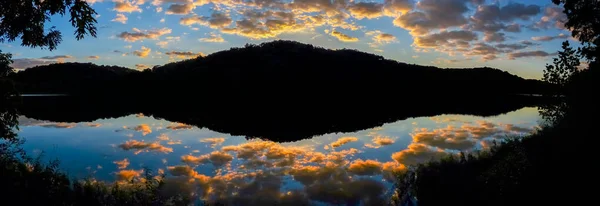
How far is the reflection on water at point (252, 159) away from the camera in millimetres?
16797

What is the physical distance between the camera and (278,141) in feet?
121

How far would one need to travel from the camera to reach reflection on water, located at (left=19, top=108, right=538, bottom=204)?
16.8m

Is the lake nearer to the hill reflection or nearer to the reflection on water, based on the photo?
the reflection on water

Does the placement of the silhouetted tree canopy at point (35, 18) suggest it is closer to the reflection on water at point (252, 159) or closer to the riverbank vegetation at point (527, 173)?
the reflection on water at point (252, 159)

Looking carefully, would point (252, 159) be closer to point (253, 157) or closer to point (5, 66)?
point (253, 157)

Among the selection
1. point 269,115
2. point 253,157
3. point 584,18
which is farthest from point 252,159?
point 269,115

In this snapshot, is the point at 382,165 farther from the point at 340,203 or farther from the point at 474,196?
the point at 474,196

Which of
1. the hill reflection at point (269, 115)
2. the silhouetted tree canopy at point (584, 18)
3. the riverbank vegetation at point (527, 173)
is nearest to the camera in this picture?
the riverbank vegetation at point (527, 173)

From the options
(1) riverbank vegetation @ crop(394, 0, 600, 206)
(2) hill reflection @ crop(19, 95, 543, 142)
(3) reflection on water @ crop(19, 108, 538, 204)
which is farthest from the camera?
(2) hill reflection @ crop(19, 95, 543, 142)

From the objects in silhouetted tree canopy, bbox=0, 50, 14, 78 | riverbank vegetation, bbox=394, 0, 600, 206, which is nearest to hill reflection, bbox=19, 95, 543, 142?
silhouetted tree canopy, bbox=0, 50, 14, 78

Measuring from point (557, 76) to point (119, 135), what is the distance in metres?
36.2

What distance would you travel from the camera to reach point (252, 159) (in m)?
25.2

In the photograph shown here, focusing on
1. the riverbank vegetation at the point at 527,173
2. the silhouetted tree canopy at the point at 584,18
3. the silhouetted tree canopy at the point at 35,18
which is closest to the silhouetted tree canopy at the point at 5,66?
the silhouetted tree canopy at the point at 35,18

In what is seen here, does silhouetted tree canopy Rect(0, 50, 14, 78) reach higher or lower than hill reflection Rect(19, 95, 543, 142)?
higher
